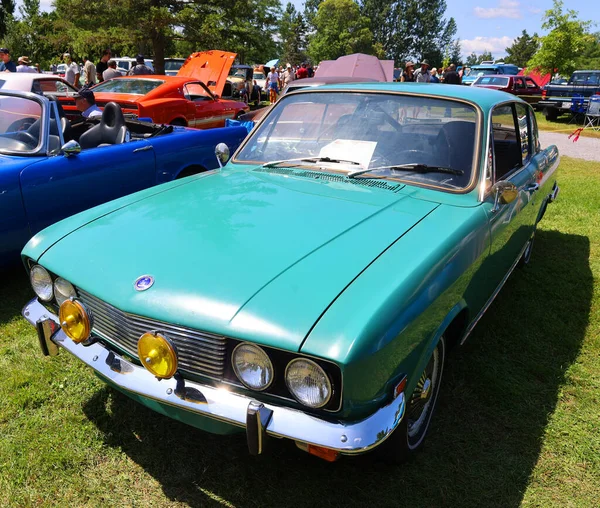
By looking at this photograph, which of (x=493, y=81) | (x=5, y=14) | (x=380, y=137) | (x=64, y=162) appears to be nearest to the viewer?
(x=380, y=137)

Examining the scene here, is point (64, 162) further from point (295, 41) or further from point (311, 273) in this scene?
point (295, 41)

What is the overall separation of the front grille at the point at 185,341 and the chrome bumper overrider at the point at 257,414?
2.5 inches

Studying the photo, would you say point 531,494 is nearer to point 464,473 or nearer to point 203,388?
point 464,473

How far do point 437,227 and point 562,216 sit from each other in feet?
15.5

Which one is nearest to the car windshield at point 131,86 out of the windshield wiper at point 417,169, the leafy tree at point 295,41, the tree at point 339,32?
the windshield wiper at point 417,169

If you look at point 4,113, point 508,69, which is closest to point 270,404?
point 4,113

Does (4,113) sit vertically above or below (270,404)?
above

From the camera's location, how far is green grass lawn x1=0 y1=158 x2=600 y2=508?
7.02 ft

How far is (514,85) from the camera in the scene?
1922 centimetres

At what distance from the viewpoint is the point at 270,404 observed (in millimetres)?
1744

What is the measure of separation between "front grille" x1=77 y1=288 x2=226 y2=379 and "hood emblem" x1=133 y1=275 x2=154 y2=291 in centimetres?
11

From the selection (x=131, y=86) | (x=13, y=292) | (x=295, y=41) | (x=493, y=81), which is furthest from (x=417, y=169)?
(x=295, y=41)

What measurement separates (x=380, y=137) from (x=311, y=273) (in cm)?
134

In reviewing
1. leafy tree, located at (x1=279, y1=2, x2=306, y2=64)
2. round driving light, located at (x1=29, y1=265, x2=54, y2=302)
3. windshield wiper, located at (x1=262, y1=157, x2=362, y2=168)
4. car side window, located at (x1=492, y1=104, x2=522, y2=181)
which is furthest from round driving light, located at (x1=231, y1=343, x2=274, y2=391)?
leafy tree, located at (x1=279, y1=2, x2=306, y2=64)
